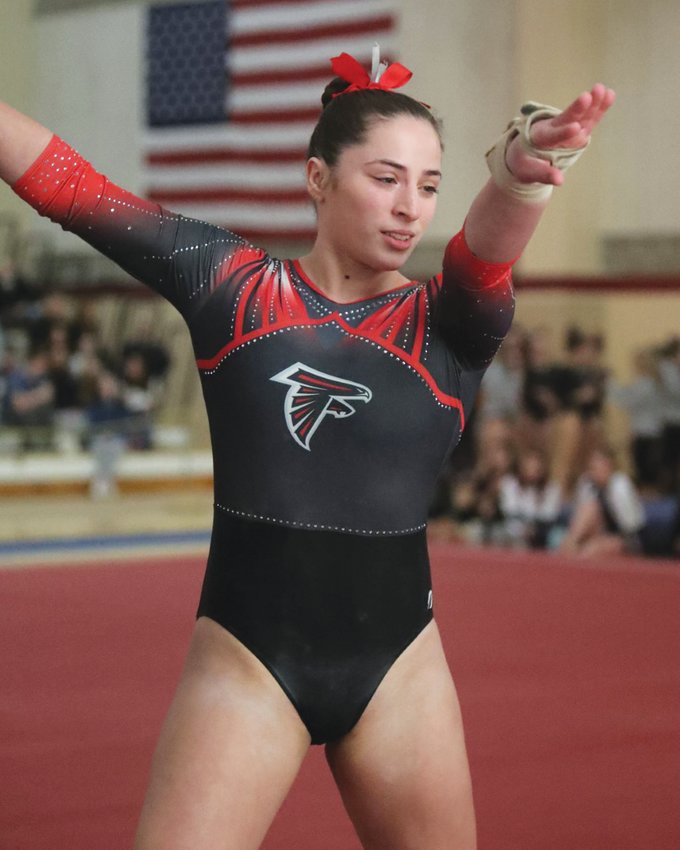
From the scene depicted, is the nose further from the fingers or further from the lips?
the fingers

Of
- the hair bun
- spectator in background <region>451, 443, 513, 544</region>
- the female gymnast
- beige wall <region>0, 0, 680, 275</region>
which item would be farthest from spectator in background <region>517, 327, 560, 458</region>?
the female gymnast

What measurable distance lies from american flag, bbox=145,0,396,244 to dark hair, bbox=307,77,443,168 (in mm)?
10677

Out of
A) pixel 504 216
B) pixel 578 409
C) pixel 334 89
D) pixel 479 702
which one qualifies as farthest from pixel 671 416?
pixel 504 216

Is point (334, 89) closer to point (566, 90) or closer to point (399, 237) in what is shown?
point (399, 237)

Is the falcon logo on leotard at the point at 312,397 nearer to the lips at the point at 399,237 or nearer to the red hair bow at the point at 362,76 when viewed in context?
the lips at the point at 399,237

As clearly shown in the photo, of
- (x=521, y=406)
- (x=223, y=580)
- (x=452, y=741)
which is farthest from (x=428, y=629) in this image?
(x=521, y=406)

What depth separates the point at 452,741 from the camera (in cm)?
230

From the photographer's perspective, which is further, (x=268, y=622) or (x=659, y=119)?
(x=659, y=119)

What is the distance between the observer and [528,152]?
6.45 feet

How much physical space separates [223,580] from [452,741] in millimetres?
435

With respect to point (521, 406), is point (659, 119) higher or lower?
higher

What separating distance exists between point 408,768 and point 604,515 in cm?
711

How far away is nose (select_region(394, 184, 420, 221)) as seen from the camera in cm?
232

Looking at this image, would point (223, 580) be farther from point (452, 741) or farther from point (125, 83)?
point (125, 83)
